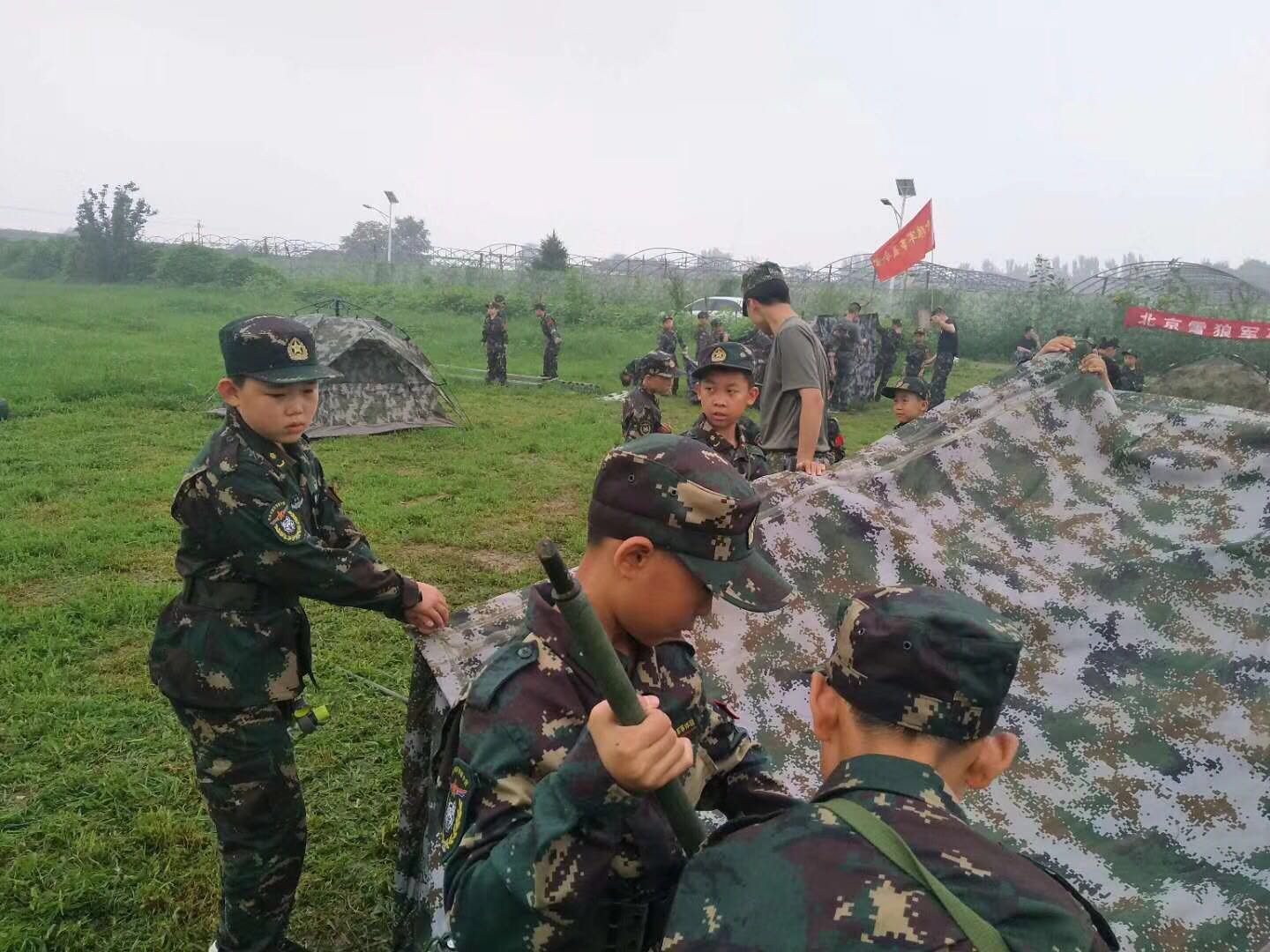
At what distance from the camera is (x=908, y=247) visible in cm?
1611

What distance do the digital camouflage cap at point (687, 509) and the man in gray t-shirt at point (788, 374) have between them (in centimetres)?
301

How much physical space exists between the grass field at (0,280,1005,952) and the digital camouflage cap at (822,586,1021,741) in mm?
2553

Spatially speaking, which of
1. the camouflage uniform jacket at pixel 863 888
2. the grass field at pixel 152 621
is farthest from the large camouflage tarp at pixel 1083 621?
the camouflage uniform jacket at pixel 863 888

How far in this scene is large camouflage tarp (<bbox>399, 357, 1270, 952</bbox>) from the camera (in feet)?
8.96

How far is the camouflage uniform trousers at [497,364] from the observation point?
659 inches

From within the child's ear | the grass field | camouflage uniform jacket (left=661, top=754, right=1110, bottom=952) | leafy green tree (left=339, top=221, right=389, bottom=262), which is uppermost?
leafy green tree (left=339, top=221, right=389, bottom=262)

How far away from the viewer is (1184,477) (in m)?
4.55

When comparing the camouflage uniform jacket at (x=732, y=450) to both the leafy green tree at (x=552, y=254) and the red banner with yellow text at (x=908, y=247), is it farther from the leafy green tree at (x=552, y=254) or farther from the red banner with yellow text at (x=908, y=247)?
the leafy green tree at (x=552, y=254)

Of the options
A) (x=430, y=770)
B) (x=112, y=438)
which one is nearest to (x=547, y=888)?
(x=430, y=770)

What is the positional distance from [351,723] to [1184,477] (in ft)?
15.3

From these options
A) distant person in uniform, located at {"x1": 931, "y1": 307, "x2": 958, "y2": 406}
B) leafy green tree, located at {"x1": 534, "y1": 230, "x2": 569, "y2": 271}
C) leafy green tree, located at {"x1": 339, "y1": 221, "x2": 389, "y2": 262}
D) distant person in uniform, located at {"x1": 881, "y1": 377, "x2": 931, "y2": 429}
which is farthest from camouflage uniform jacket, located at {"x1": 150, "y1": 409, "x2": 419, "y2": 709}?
leafy green tree, located at {"x1": 339, "y1": 221, "x2": 389, "y2": 262}

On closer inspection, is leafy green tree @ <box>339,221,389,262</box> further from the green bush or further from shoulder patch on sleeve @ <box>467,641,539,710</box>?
shoulder patch on sleeve @ <box>467,641,539,710</box>

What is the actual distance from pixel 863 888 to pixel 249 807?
225 cm

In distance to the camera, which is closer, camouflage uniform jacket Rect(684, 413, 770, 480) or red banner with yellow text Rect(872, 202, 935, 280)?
camouflage uniform jacket Rect(684, 413, 770, 480)
